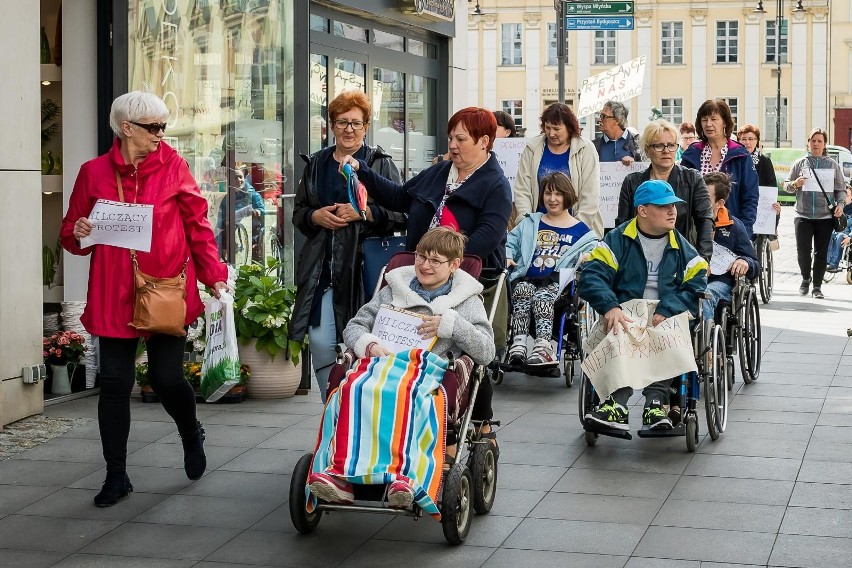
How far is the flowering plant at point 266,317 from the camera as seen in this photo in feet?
31.8

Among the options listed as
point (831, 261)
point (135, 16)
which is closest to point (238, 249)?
point (135, 16)

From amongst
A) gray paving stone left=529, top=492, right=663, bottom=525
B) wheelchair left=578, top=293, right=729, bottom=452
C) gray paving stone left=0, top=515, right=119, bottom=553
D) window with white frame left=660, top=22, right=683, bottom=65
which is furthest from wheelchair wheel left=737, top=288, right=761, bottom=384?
window with white frame left=660, top=22, right=683, bottom=65

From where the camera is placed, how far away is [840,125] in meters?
69.3

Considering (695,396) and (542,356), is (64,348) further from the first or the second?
(695,396)

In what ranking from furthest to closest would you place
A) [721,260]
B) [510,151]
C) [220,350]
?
1. [510,151]
2. [721,260]
3. [220,350]

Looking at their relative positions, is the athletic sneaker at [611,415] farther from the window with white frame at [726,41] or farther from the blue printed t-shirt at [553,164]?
the window with white frame at [726,41]

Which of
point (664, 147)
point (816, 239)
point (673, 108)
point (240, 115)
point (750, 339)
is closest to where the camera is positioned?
point (664, 147)

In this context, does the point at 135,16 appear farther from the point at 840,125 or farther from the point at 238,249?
the point at 840,125

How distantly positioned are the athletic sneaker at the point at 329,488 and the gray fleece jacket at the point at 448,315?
2.31 feet

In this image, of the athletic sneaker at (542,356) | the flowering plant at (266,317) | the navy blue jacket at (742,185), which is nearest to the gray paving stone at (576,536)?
the flowering plant at (266,317)

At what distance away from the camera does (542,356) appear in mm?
10359

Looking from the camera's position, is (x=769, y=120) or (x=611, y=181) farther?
(x=769, y=120)

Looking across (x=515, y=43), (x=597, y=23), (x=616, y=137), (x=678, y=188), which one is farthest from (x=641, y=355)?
(x=515, y=43)

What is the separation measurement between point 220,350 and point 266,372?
1.90 metres
